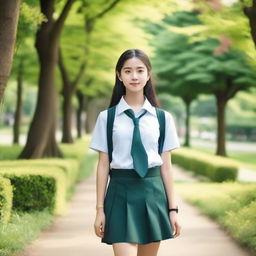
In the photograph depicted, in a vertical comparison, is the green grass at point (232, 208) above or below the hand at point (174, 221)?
below

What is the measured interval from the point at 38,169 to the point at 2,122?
81.9m

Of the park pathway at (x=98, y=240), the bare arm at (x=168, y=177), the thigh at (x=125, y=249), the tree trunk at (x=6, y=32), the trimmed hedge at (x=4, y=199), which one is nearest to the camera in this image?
the thigh at (x=125, y=249)

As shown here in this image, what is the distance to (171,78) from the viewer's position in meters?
29.6

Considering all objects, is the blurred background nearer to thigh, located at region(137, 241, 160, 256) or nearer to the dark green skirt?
the dark green skirt

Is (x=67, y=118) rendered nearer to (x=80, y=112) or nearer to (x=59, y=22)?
(x=80, y=112)

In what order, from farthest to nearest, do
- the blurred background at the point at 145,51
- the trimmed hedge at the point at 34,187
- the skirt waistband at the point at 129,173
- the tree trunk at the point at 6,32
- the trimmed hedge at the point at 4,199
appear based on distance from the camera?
the blurred background at the point at 145,51 → the trimmed hedge at the point at 34,187 → the trimmed hedge at the point at 4,199 → the tree trunk at the point at 6,32 → the skirt waistband at the point at 129,173

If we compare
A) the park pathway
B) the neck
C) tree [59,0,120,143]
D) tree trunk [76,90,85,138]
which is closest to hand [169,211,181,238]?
the neck

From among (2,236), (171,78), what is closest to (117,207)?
(2,236)

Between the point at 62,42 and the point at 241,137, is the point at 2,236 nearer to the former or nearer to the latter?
the point at 62,42

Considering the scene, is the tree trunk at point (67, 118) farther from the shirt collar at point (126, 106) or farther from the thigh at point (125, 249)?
the thigh at point (125, 249)

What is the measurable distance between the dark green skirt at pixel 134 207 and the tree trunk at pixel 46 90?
11346mm

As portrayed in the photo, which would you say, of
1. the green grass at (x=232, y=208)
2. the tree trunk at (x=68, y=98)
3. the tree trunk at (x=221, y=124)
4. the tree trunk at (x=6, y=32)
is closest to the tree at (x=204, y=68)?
the tree trunk at (x=221, y=124)

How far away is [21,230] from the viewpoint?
800cm

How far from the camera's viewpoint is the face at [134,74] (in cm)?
390
